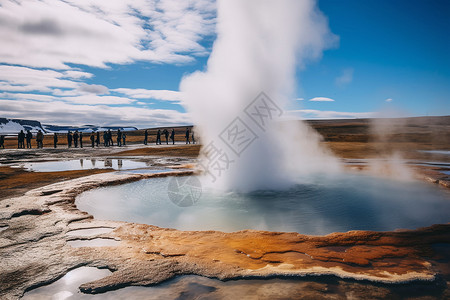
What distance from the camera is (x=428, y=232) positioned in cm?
401

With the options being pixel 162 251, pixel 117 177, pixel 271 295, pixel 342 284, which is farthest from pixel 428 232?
pixel 117 177

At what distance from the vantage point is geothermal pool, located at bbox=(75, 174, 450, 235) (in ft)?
15.5

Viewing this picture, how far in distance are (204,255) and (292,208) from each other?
9.33 ft

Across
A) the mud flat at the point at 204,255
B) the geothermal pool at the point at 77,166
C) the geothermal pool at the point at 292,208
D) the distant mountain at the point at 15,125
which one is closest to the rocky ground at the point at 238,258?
the mud flat at the point at 204,255

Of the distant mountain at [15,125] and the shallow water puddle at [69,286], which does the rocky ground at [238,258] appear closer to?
the shallow water puddle at [69,286]

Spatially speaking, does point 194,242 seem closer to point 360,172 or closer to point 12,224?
point 12,224

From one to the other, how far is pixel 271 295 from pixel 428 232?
3.03 metres

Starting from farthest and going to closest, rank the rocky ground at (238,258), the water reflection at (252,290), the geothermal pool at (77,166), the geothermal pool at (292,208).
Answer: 1. the geothermal pool at (77,166)
2. the geothermal pool at (292,208)
3. the rocky ground at (238,258)
4. the water reflection at (252,290)

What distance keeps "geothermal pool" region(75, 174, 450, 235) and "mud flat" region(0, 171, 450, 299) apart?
1.86 ft

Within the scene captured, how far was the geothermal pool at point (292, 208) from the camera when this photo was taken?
474 centimetres

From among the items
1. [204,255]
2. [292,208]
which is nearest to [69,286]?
[204,255]

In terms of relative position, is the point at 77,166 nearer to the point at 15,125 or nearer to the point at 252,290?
the point at 252,290

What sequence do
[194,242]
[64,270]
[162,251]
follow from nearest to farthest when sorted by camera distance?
[64,270] → [162,251] → [194,242]

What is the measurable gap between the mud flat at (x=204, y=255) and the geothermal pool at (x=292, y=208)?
22.4 inches
